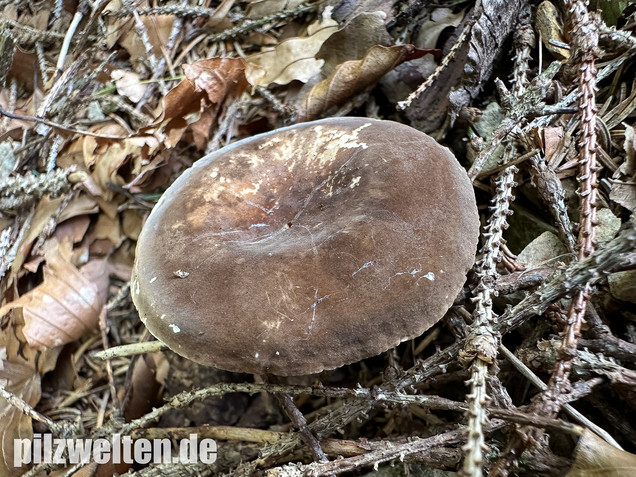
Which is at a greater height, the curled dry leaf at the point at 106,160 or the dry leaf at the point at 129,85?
the dry leaf at the point at 129,85

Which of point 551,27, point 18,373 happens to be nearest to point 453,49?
point 551,27

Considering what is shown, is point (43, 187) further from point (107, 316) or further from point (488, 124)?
point (488, 124)

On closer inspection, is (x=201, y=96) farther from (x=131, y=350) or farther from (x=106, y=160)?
(x=131, y=350)

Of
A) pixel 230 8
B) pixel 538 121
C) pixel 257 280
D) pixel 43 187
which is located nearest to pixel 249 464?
pixel 257 280

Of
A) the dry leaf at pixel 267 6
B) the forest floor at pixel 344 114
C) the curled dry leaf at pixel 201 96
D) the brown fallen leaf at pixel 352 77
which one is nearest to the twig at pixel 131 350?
the forest floor at pixel 344 114

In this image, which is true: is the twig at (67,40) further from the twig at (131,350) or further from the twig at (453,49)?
the twig at (453,49)

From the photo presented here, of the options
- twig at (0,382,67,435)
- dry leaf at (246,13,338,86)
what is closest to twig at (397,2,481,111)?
dry leaf at (246,13,338,86)
